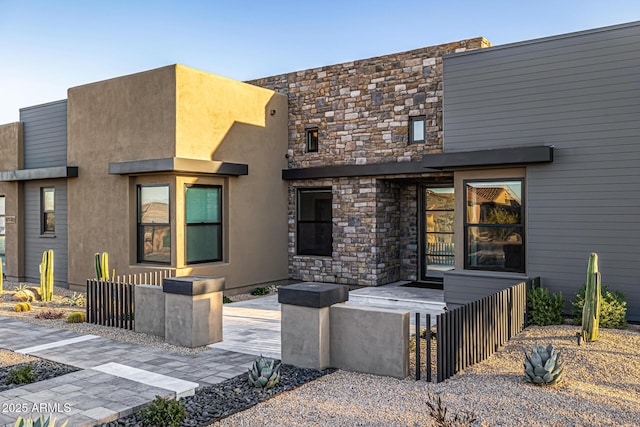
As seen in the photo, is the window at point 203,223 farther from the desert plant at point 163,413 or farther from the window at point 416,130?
the desert plant at point 163,413

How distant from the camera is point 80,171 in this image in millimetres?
13828

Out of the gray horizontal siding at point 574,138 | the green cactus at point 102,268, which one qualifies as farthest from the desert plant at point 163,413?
the gray horizontal siding at point 574,138

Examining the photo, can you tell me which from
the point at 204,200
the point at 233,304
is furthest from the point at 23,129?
the point at 233,304

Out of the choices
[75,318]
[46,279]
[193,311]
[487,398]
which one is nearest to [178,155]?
[75,318]

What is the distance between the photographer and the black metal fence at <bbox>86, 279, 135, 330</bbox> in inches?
374

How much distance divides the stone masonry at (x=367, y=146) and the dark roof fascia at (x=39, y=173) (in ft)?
20.3

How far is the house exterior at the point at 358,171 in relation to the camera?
9.52 meters

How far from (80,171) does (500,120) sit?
431 inches

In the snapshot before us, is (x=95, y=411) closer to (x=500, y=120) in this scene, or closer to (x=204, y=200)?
(x=204, y=200)

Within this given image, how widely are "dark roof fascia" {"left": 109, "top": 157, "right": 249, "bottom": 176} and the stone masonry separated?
9.26 feet

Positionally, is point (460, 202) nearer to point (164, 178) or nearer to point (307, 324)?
point (307, 324)

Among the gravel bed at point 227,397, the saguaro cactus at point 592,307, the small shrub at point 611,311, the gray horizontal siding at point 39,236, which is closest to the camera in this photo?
the gravel bed at point 227,397

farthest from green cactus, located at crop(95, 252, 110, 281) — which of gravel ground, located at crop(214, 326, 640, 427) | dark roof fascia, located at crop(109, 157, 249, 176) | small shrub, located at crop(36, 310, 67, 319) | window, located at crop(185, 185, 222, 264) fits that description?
gravel ground, located at crop(214, 326, 640, 427)

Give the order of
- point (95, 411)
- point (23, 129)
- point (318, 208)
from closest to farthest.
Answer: point (95, 411)
point (318, 208)
point (23, 129)
